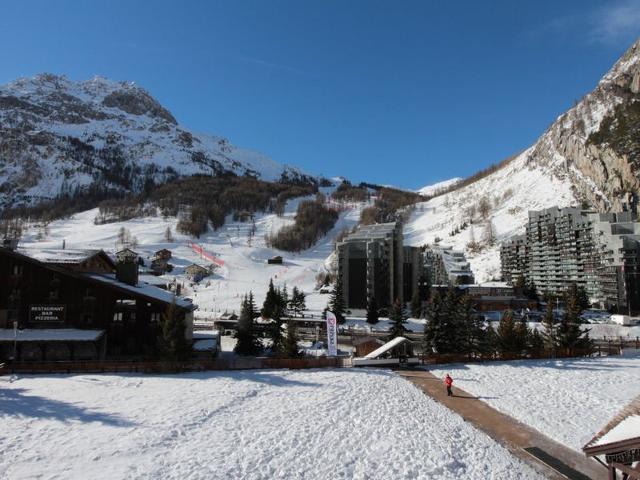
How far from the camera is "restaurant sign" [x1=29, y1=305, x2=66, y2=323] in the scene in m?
34.1

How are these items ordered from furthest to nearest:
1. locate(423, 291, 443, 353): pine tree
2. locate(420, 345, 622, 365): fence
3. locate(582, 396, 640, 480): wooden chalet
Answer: locate(423, 291, 443, 353): pine tree < locate(420, 345, 622, 365): fence < locate(582, 396, 640, 480): wooden chalet

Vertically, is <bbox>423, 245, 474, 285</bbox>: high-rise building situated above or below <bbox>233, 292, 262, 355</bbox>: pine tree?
above

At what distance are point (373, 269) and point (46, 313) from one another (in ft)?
230

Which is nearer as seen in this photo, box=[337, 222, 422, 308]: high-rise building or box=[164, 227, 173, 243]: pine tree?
box=[337, 222, 422, 308]: high-rise building

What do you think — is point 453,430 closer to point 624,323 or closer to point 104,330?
point 104,330

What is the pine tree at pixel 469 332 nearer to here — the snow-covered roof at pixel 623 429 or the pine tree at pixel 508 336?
the pine tree at pixel 508 336

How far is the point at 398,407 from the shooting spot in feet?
70.5

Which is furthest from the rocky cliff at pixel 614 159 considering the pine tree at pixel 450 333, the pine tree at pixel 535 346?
the pine tree at pixel 450 333

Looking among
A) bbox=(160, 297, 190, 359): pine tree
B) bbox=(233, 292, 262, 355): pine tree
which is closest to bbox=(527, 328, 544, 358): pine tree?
bbox=(233, 292, 262, 355): pine tree

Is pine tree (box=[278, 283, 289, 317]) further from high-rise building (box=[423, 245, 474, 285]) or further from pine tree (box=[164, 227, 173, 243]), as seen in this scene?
pine tree (box=[164, 227, 173, 243])

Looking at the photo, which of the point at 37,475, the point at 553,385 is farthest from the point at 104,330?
the point at 553,385

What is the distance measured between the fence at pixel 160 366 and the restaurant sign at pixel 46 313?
7.03 metres

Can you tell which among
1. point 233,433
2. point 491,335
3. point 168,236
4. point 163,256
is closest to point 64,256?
point 233,433

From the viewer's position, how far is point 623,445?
32.8 feet
